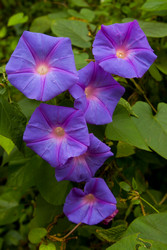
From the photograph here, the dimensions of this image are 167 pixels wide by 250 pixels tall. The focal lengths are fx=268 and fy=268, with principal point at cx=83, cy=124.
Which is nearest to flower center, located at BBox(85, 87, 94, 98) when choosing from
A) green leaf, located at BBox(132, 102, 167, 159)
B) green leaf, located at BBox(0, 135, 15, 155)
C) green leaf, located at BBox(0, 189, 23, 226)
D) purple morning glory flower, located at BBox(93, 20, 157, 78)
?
purple morning glory flower, located at BBox(93, 20, 157, 78)

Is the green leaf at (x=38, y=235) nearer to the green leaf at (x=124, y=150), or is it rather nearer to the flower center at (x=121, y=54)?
the green leaf at (x=124, y=150)

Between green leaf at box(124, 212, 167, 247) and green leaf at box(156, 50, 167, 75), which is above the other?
green leaf at box(156, 50, 167, 75)

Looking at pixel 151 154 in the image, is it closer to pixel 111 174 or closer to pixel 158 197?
pixel 158 197

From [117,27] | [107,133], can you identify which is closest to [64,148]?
[107,133]

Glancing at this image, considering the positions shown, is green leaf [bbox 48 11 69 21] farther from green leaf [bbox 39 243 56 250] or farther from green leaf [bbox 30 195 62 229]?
green leaf [bbox 39 243 56 250]

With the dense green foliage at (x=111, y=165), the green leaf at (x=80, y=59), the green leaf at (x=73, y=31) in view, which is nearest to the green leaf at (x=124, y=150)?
the dense green foliage at (x=111, y=165)
